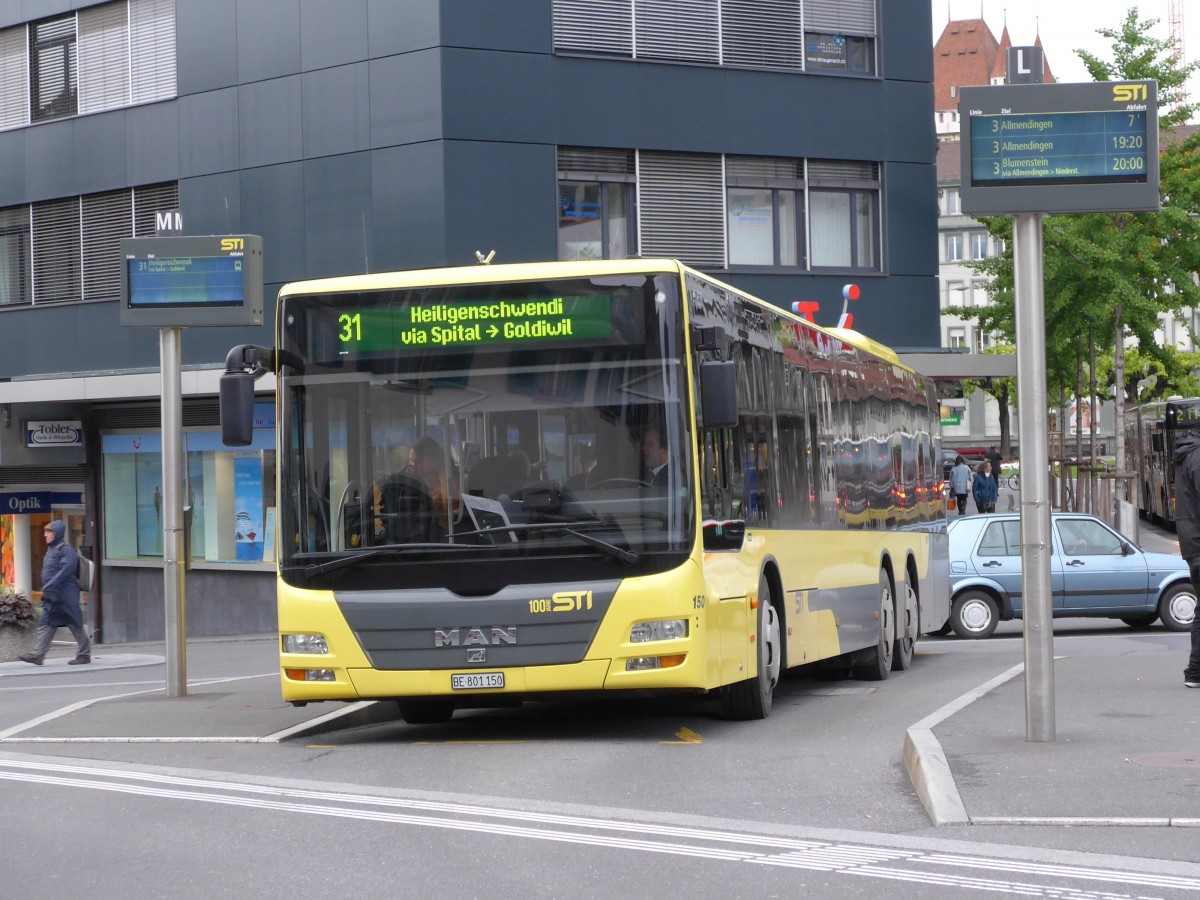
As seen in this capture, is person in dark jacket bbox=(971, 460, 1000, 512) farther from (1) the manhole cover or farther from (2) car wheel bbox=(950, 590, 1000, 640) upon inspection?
(1) the manhole cover

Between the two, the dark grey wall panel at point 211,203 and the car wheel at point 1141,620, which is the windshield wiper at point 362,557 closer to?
the car wheel at point 1141,620

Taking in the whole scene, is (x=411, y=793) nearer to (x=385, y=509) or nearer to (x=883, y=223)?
(x=385, y=509)

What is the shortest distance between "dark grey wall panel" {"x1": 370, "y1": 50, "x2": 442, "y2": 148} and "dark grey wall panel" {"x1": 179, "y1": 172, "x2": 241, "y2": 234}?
299 centimetres

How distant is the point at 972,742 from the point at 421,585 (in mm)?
3267

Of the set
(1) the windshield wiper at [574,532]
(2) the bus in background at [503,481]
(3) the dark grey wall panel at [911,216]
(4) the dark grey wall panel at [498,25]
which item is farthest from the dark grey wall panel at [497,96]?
(1) the windshield wiper at [574,532]

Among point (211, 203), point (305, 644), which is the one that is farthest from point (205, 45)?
point (305, 644)

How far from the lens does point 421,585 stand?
10797 millimetres

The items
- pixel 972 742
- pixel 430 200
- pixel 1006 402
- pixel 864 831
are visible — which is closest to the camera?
pixel 864 831

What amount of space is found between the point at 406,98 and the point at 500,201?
2.00 meters

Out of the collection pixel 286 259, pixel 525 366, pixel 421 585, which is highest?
pixel 286 259

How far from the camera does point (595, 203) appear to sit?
2777cm

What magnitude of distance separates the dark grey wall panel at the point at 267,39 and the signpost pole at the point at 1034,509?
1980 cm

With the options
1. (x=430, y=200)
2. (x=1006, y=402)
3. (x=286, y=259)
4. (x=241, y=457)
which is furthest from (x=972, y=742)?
(x=1006, y=402)

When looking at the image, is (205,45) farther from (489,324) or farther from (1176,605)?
(489,324)
